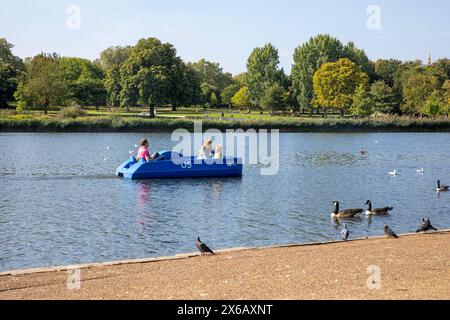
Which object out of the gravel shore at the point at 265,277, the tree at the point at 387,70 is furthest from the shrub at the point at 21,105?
the gravel shore at the point at 265,277

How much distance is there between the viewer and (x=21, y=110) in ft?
283

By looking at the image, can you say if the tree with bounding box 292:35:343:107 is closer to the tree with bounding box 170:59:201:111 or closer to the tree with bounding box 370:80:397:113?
the tree with bounding box 370:80:397:113

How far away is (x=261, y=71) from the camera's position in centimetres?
11981

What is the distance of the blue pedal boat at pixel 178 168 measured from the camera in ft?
104

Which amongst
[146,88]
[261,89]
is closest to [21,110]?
[146,88]

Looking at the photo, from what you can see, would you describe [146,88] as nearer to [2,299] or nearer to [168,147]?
[168,147]

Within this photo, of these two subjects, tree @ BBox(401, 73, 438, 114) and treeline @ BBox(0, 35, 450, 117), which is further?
tree @ BBox(401, 73, 438, 114)

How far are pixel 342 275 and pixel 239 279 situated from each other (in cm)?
202

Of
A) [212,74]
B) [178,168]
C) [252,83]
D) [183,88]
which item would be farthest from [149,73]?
[212,74]

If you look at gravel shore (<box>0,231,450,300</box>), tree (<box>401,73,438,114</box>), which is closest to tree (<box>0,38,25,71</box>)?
tree (<box>401,73,438,114</box>)

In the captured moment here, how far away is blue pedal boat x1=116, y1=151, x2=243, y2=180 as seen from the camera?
104 ft

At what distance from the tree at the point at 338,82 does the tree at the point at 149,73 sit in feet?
88.7

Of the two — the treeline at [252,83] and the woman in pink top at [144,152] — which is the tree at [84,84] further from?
the woman in pink top at [144,152]

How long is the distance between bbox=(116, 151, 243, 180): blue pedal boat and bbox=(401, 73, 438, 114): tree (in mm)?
76705
